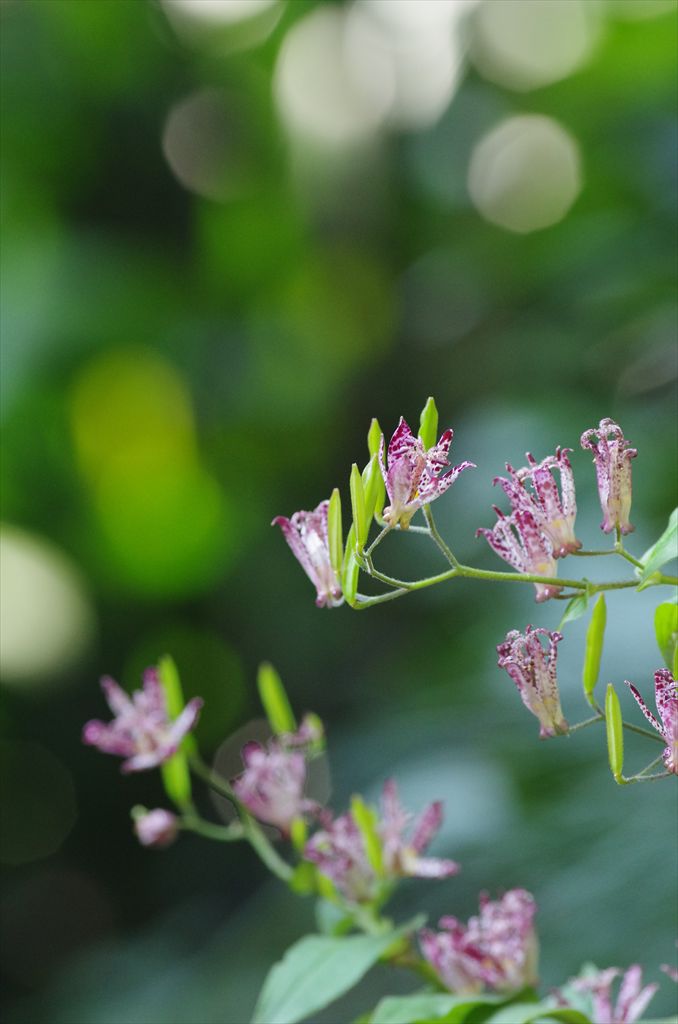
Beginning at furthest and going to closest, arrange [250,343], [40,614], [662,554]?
[250,343] → [40,614] → [662,554]

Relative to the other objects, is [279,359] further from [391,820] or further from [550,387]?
[391,820]

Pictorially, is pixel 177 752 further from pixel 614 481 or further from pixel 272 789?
pixel 614 481

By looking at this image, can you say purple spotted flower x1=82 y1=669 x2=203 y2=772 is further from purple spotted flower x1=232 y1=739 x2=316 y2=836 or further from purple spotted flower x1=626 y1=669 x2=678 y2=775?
purple spotted flower x1=626 y1=669 x2=678 y2=775

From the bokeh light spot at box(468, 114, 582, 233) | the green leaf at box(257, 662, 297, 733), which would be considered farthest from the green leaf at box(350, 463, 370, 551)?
the bokeh light spot at box(468, 114, 582, 233)

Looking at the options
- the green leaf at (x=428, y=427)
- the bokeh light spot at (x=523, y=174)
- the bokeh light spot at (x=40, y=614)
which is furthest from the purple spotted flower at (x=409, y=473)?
the bokeh light spot at (x=523, y=174)

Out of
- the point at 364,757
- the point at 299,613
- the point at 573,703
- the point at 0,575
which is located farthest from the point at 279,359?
the point at 573,703

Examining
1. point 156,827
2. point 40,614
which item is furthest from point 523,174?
point 156,827

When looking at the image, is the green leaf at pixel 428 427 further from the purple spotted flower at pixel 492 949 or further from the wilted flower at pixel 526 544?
the purple spotted flower at pixel 492 949
